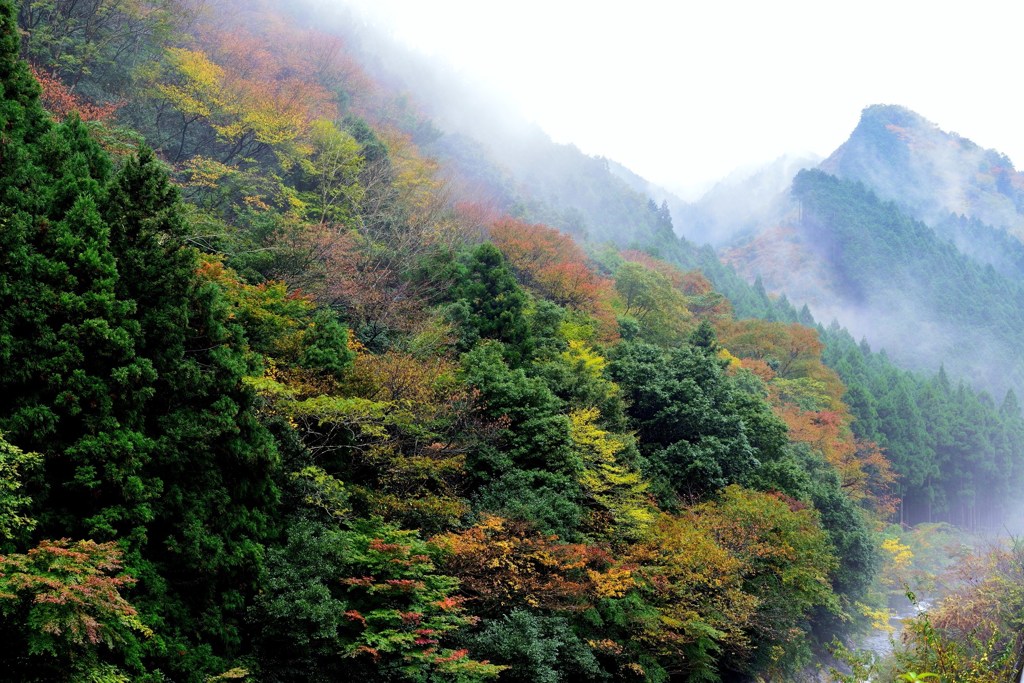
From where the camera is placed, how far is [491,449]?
17703 mm

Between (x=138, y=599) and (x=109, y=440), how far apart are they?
2.16 m

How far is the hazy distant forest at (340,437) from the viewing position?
9727mm

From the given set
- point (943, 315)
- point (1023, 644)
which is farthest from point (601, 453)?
point (943, 315)

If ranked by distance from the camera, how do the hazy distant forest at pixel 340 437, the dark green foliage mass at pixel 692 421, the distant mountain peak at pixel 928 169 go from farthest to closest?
the distant mountain peak at pixel 928 169, the dark green foliage mass at pixel 692 421, the hazy distant forest at pixel 340 437

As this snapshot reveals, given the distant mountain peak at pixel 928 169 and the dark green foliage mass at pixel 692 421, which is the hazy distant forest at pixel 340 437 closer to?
the dark green foliage mass at pixel 692 421

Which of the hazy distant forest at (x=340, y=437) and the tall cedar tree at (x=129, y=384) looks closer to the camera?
the tall cedar tree at (x=129, y=384)

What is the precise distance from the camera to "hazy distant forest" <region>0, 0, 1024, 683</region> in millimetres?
9727

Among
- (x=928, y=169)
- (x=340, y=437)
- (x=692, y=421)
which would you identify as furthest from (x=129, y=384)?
(x=928, y=169)

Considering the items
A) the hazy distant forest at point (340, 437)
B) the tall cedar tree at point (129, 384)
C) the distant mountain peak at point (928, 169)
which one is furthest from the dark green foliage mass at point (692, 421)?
the distant mountain peak at point (928, 169)

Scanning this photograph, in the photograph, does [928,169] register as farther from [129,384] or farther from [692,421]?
[129,384]

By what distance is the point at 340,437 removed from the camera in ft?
50.6

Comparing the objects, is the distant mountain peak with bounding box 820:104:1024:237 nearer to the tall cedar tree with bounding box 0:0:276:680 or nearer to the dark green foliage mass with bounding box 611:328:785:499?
the dark green foliage mass with bounding box 611:328:785:499

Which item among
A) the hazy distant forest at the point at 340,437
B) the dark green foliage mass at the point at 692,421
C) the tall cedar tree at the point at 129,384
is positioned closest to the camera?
the tall cedar tree at the point at 129,384

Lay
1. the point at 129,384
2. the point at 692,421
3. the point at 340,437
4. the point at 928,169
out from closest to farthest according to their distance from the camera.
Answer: the point at 129,384 → the point at 340,437 → the point at 692,421 → the point at 928,169
